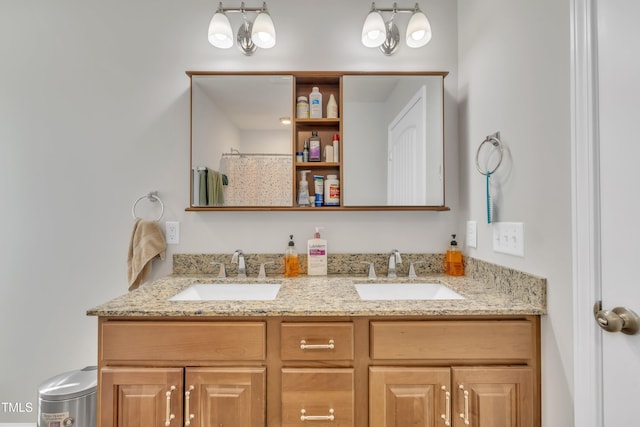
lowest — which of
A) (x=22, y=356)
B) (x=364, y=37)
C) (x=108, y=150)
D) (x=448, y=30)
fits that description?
(x=22, y=356)

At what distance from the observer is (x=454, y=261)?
5.38ft

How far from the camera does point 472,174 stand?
1.57 m

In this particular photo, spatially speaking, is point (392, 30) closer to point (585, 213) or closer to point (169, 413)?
point (585, 213)

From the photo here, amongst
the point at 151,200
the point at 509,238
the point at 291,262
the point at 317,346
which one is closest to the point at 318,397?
the point at 317,346

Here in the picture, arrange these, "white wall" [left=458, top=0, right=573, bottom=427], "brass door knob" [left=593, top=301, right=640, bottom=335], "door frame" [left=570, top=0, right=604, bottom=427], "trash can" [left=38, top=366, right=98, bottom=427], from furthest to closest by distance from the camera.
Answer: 1. "trash can" [left=38, top=366, right=98, bottom=427]
2. "white wall" [left=458, top=0, right=573, bottom=427]
3. "door frame" [left=570, top=0, right=604, bottom=427]
4. "brass door knob" [left=593, top=301, right=640, bottom=335]

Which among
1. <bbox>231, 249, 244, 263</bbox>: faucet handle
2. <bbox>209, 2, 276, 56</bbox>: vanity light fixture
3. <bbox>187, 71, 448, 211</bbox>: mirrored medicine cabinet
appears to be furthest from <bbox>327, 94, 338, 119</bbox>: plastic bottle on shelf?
<bbox>231, 249, 244, 263</bbox>: faucet handle

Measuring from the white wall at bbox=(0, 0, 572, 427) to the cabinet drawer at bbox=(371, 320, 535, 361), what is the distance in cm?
67

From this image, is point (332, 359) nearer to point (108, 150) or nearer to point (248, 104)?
point (248, 104)

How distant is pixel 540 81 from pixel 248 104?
1.28 meters

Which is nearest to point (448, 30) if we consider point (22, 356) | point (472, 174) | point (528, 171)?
point (472, 174)

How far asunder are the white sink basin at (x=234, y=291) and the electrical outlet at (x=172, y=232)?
33 cm

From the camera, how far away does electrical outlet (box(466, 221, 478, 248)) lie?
153 centimetres

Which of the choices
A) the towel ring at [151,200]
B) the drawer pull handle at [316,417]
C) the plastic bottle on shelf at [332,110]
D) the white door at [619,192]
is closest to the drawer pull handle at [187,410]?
the drawer pull handle at [316,417]

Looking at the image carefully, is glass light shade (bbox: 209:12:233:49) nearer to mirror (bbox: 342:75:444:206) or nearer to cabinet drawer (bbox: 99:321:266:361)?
mirror (bbox: 342:75:444:206)
